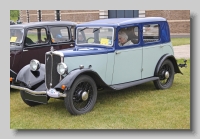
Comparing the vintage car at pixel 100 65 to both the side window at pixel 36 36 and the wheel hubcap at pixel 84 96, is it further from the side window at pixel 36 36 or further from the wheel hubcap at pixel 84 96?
the side window at pixel 36 36

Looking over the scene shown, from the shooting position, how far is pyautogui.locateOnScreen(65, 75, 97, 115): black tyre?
4836mm

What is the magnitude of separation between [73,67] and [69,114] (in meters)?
0.85

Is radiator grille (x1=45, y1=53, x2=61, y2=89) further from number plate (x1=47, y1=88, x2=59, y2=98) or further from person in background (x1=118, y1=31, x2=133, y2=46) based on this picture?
person in background (x1=118, y1=31, x2=133, y2=46)

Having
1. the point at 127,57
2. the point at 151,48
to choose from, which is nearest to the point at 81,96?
the point at 127,57

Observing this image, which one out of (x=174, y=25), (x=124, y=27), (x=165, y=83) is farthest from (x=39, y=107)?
(x=174, y=25)

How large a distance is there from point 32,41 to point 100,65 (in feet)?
8.27

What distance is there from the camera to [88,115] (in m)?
5.02

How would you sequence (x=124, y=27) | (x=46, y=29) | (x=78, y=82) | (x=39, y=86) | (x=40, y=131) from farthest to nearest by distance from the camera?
(x=46, y=29) < (x=124, y=27) < (x=39, y=86) < (x=78, y=82) < (x=40, y=131)

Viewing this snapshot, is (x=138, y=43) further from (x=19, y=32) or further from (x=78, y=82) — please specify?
(x=19, y=32)

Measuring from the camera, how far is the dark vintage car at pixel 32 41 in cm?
697

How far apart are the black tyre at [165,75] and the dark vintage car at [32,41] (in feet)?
9.28

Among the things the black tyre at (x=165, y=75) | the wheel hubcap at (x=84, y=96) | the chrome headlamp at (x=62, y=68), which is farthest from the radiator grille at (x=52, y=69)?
the black tyre at (x=165, y=75)

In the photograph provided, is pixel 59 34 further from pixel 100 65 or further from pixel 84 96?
pixel 84 96

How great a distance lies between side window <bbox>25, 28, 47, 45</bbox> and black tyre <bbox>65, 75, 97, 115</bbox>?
8.83 ft
